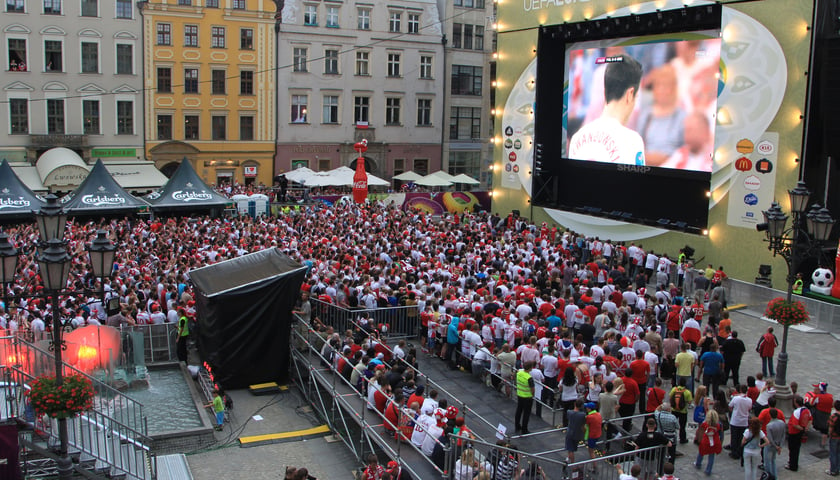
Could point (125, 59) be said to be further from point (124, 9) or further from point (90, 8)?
point (90, 8)

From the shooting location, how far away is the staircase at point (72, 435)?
11.2 metres

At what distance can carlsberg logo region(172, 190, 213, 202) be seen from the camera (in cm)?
3338

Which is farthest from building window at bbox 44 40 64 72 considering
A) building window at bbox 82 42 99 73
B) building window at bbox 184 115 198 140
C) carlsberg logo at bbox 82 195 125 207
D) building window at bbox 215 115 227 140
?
carlsberg logo at bbox 82 195 125 207

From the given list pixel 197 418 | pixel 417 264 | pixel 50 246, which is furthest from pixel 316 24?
pixel 50 246

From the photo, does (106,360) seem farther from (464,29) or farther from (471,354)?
(464,29)

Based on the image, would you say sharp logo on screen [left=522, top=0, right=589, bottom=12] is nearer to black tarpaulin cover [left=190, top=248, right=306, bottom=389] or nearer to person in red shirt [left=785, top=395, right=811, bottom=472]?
black tarpaulin cover [left=190, top=248, right=306, bottom=389]

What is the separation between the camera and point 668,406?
12211 mm

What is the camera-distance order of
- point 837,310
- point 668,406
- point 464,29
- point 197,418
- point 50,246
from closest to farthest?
point 50,246 < point 668,406 < point 197,418 < point 837,310 < point 464,29

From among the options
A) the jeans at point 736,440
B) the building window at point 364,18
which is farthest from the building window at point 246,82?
Result: the jeans at point 736,440

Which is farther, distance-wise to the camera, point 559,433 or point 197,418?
point 197,418

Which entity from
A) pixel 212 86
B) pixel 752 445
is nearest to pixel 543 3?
pixel 212 86

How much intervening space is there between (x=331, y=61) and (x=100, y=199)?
1998 centimetres

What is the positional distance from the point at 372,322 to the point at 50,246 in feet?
28.5

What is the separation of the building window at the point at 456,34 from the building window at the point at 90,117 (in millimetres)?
22023
